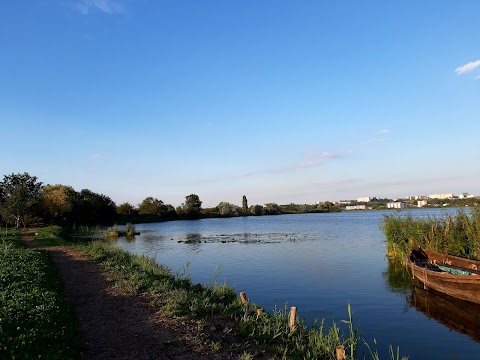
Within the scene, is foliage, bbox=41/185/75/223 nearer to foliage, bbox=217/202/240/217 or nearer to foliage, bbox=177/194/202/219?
foliage, bbox=177/194/202/219

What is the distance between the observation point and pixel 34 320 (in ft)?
29.8

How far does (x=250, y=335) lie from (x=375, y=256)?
2203 cm

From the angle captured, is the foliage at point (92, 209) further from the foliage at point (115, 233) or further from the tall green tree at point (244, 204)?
the tall green tree at point (244, 204)

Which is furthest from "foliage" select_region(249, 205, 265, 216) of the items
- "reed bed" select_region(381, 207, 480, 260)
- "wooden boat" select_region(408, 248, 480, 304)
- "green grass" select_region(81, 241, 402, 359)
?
"green grass" select_region(81, 241, 402, 359)

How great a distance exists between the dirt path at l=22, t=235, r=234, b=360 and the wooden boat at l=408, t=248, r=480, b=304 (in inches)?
473

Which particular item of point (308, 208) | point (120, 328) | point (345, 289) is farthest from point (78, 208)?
point (308, 208)

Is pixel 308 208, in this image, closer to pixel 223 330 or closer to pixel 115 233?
pixel 115 233

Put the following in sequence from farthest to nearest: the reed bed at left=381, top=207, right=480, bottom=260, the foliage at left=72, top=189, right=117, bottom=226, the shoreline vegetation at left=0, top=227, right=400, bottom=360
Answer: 1. the foliage at left=72, top=189, right=117, bottom=226
2. the reed bed at left=381, top=207, right=480, bottom=260
3. the shoreline vegetation at left=0, top=227, right=400, bottom=360

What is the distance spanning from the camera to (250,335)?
9.88m

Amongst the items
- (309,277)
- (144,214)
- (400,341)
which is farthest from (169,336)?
(144,214)

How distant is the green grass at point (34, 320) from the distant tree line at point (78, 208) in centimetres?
4252

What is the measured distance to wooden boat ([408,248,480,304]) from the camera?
15.2 meters

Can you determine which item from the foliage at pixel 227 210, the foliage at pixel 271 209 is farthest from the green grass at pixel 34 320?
the foliage at pixel 271 209

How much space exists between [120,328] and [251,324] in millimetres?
3715
